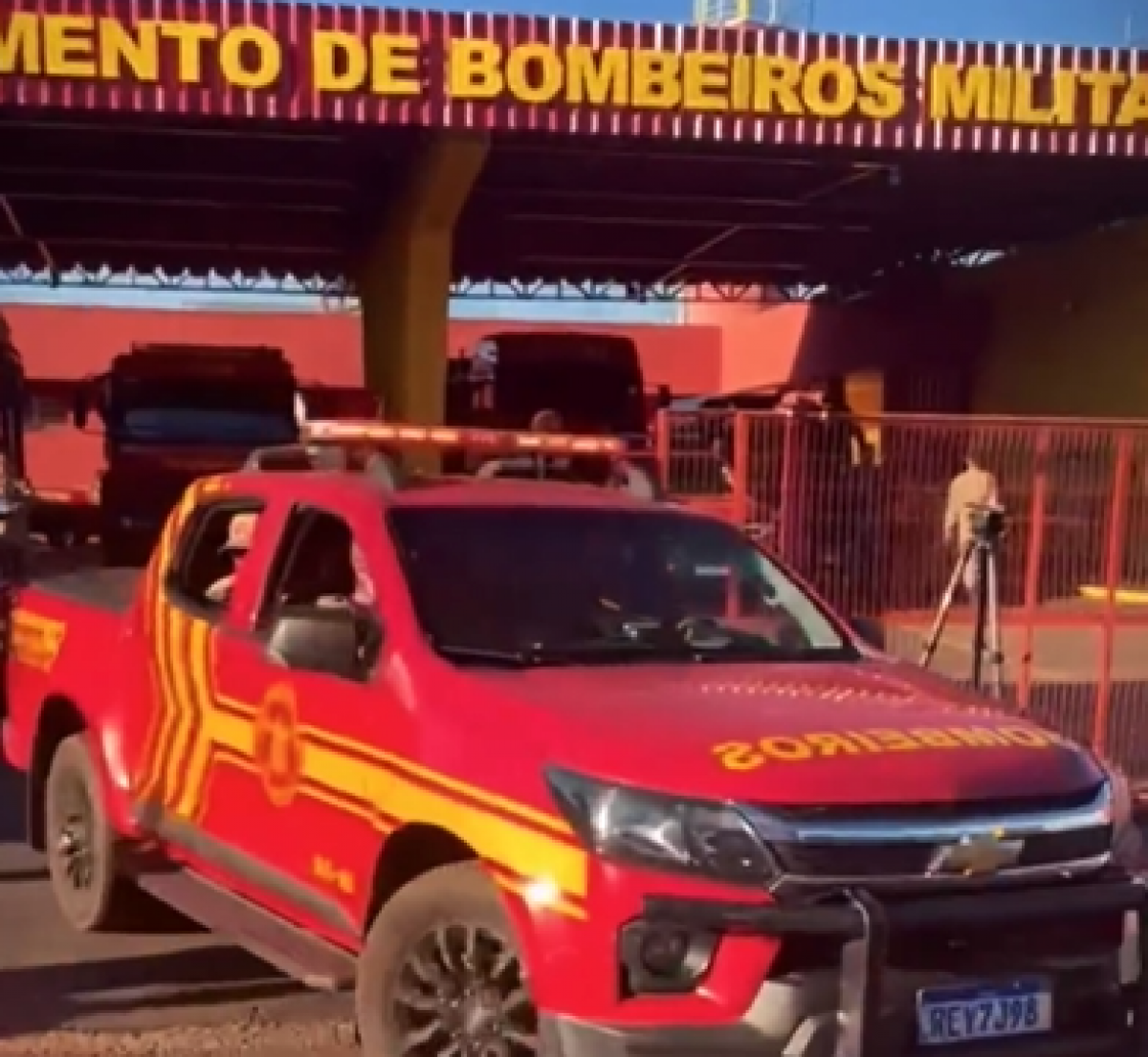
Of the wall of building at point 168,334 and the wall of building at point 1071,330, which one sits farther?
the wall of building at point 168,334

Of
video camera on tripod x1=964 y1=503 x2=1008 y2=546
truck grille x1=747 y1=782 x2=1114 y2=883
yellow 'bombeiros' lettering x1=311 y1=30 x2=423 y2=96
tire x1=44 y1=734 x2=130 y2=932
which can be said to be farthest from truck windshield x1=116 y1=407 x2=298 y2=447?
truck grille x1=747 y1=782 x2=1114 y2=883

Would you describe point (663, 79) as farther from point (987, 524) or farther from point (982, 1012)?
point (982, 1012)

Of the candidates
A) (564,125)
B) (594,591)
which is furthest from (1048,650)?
(564,125)

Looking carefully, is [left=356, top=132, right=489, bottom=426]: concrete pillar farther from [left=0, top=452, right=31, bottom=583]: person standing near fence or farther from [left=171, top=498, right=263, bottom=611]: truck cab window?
[left=171, top=498, right=263, bottom=611]: truck cab window

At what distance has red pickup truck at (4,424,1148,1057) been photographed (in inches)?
190

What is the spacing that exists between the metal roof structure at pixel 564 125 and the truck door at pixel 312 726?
13261mm

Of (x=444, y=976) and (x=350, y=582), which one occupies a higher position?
(x=350, y=582)

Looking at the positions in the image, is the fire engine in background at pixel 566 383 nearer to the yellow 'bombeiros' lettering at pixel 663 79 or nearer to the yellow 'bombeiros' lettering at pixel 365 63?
the yellow 'bombeiros' lettering at pixel 663 79

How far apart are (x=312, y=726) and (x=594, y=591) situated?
3.22 feet

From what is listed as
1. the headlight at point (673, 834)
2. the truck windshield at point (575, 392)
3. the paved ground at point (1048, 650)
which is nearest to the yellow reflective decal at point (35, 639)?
the headlight at point (673, 834)

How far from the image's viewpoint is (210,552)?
24.7 feet

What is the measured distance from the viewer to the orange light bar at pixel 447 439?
26.0 feet

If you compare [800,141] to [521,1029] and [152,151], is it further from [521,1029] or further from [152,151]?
[521,1029]

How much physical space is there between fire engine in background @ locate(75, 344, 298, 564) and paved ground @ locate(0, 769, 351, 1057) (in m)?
13.3
